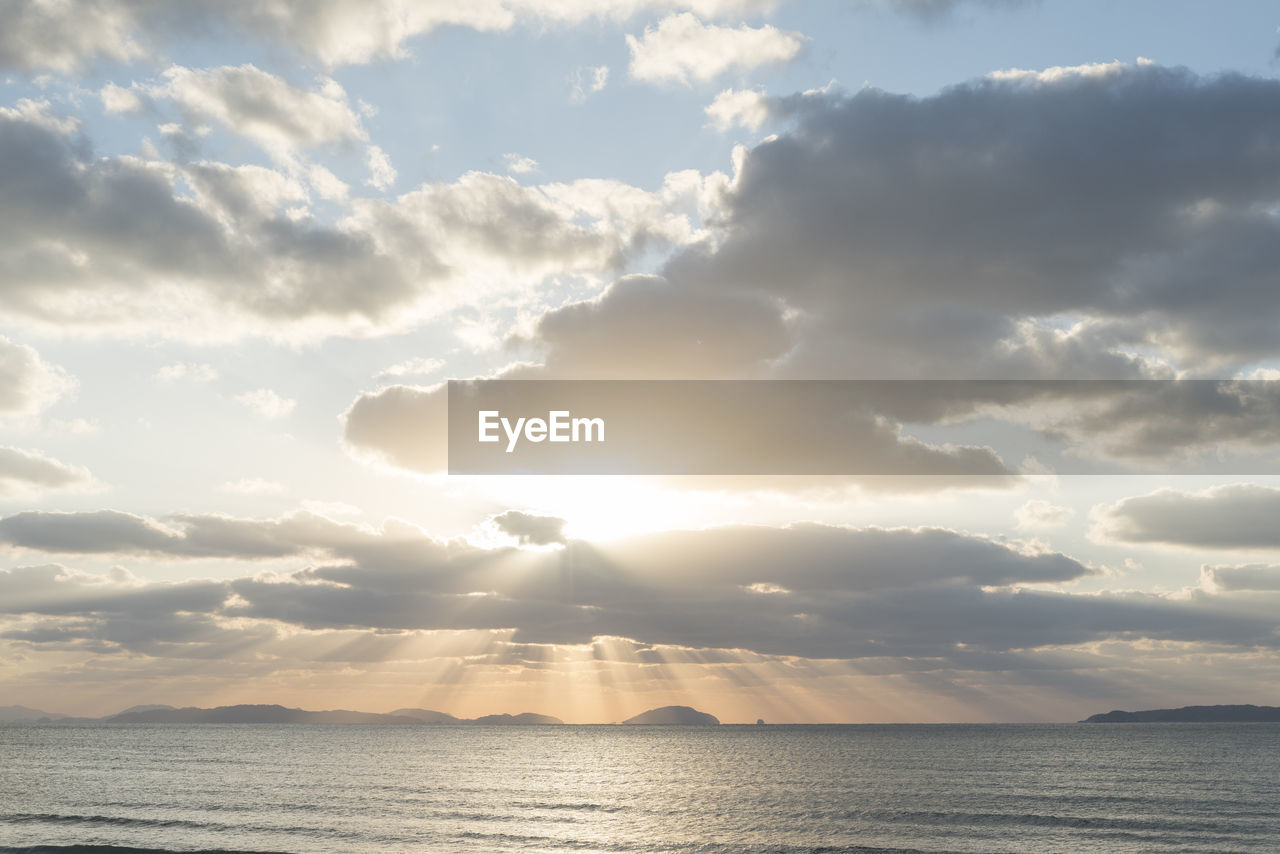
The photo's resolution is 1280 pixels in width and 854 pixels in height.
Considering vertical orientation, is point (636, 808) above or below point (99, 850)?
below

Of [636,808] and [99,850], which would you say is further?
[636,808]

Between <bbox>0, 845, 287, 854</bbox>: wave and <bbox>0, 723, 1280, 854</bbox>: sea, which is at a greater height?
<bbox>0, 845, 287, 854</bbox>: wave

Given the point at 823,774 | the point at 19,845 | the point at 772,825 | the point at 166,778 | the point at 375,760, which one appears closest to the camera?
the point at 19,845

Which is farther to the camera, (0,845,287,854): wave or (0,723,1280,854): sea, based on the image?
(0,723,1280,854): sea

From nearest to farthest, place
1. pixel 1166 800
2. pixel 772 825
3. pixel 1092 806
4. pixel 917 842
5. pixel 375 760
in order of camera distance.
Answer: pixel 917 842, pixel 772 825, pixel 1092 806, pixel 1166 800, pixel 375 760

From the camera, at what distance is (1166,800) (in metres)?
110

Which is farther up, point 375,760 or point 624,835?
point 624,835

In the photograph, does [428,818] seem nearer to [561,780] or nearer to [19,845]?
[19,845]

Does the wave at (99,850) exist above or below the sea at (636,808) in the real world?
above

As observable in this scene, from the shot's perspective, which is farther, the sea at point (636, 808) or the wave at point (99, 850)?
the sea at point (636, 808)

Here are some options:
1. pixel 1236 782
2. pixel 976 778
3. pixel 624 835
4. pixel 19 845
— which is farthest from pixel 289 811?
pixel 1236 782

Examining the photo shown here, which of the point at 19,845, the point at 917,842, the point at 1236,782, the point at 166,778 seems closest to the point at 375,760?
the point at 166,778

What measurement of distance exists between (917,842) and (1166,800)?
54.0 metres

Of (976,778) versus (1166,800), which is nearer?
(1166,800)
